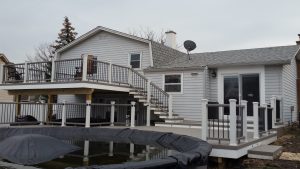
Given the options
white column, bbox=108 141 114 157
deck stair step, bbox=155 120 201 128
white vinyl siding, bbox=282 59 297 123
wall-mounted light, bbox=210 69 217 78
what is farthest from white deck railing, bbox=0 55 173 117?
white vinyl siding, bbox=282 59 297 123

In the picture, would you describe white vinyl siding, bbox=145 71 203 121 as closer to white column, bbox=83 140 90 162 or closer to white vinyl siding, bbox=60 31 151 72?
white vinyl siding, bbox=60 31 151 72

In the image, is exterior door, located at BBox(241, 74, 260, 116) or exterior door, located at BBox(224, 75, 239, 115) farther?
exterior door, located at BBox(224, 75, 239, 115)

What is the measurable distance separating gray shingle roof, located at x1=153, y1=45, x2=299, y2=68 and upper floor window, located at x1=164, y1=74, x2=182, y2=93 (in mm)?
553

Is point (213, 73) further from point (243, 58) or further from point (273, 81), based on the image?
point (273, 81)

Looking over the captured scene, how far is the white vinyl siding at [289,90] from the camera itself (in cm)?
1371

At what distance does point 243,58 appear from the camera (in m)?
14.8

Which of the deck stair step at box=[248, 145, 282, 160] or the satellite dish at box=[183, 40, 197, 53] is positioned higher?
the satellite dish at box=[183, 40, 197, 53]

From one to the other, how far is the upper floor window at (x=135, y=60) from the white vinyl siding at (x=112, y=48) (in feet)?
0.65

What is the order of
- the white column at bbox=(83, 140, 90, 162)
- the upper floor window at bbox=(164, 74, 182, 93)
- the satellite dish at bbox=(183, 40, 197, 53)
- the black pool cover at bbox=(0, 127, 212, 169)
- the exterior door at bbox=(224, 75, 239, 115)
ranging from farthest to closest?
1. the satellite dish at bbox=(183, 40, 197, 53)
2. the upper floor window at bbox=(164, 74, 182, 93)
3. the exterior door at bbox=(224, 75, 239, 115)
4. the white column at bbox=(83, 140, 90, 162)
5. the black pool cover at bbox=(0, 127, 212, 169)

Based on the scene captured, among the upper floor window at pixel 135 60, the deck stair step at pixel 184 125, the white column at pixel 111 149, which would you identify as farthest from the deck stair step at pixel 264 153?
the upper floor window at pixel 135 60

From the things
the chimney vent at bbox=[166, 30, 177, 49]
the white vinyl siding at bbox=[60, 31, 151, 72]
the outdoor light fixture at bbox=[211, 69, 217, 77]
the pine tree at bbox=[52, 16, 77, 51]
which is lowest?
the outdoor light fixture at bbox=[211, 69, 217, 77]

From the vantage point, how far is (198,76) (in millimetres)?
14938

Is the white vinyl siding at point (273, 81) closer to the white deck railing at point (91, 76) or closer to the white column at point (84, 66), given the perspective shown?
the white deck railing at point (91, 76)

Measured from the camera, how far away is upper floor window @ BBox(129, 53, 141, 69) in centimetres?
1775
